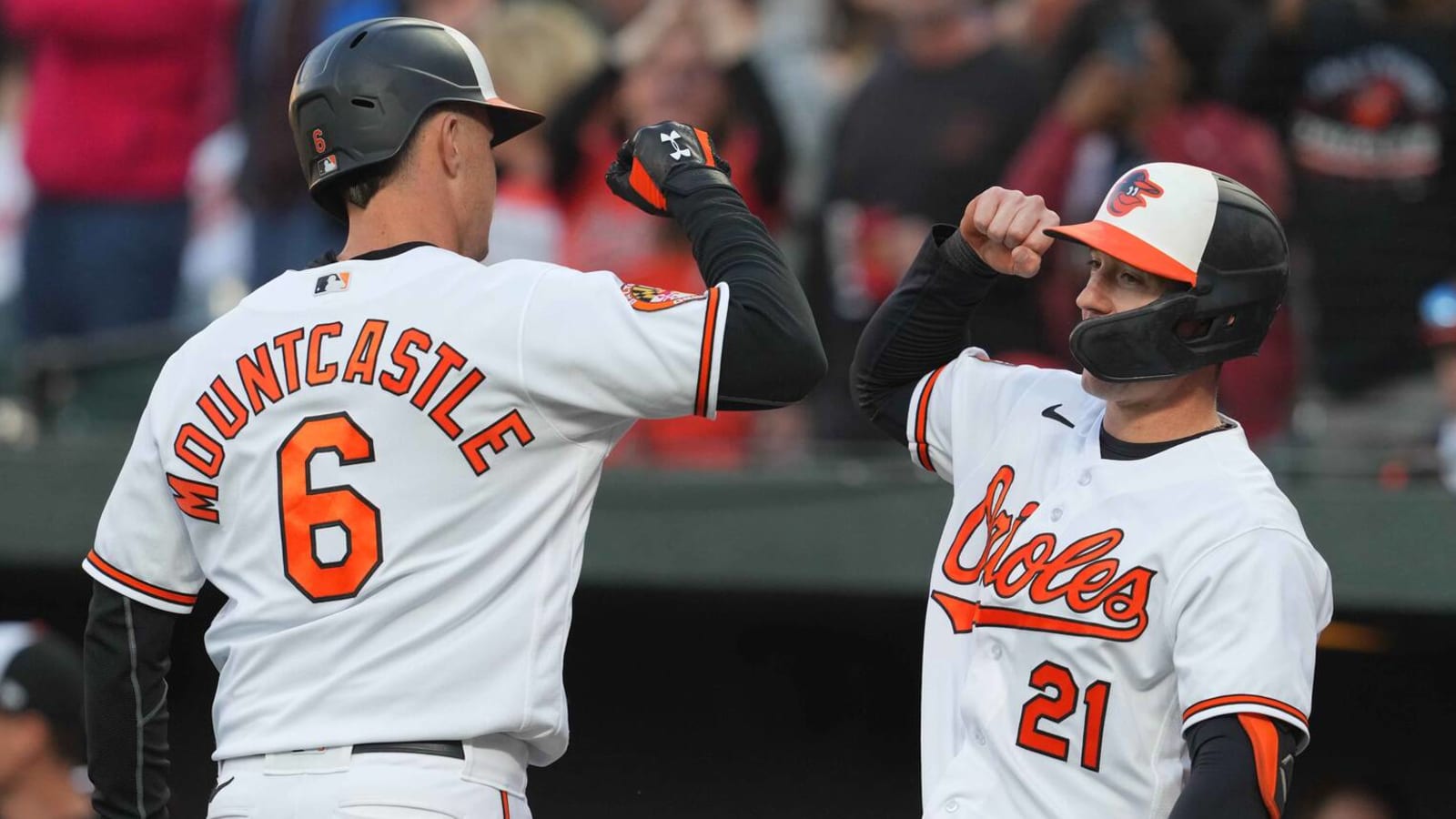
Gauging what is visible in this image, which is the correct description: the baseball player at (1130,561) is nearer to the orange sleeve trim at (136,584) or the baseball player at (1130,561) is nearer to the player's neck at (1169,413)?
the player's neck at (1169,413)

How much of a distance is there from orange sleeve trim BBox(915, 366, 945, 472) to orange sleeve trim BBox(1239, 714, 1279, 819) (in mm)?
775

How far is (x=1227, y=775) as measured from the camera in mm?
2324

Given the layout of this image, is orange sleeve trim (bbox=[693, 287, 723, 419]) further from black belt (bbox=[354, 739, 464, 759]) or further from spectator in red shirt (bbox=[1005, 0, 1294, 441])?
spectator in red shirt (bbox=[1005, 0, 1294, 441])

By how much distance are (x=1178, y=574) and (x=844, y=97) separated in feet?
13.1

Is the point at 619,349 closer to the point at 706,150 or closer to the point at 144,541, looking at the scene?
the point at 706,150

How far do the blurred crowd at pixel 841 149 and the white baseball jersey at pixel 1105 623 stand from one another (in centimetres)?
205

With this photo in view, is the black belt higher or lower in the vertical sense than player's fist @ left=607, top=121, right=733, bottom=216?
lower

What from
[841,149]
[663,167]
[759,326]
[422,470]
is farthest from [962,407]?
[841,149]

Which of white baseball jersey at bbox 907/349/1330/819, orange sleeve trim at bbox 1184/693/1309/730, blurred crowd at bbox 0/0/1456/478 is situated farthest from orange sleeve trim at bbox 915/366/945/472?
blurred crowd at bbox 0/0/1456/478

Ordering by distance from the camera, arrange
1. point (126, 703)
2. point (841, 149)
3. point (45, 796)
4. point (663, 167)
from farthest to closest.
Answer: point (841, 149)
point (45, 796)
point (126, 703)
point (663, 167)

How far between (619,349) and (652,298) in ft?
0.34

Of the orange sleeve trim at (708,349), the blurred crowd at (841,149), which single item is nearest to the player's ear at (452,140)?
the orange sleeve trim at (708,349)

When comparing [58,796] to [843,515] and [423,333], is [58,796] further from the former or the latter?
[423,333]

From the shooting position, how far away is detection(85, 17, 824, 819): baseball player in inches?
101
